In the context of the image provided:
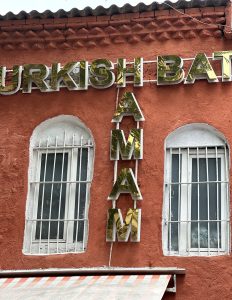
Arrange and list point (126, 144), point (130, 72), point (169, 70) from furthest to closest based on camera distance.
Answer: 1. point (130, 72)
2. point (169, 70)
3. point (126, 144)

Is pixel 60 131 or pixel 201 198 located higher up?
pixel 60 131

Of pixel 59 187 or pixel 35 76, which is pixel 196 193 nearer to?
pixel 59 187

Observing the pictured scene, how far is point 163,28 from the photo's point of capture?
12.3 metres

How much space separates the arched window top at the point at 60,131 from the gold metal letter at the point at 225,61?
106 inches

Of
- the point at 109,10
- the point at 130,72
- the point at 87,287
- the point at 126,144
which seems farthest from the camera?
the point at 109,10

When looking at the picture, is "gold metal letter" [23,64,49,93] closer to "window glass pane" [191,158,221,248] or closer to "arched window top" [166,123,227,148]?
"arched window top" [166,123,227,148]

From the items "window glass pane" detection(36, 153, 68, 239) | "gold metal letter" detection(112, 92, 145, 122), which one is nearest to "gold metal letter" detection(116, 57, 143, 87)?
"gold metal letter" detection(112, 92, 145, 122)

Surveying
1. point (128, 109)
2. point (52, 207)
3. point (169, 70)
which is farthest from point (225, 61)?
point (52, 207)

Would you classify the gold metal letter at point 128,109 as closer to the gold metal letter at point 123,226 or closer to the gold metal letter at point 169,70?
the gold metal letter at point 169,70

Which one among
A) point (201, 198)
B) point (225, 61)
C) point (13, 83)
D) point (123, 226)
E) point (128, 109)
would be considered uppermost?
point (225, 61)

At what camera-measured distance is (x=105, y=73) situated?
476 inches

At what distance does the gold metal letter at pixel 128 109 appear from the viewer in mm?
11680

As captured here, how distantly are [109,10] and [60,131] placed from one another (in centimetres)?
253

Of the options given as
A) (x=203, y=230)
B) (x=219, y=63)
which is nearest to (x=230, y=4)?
(x=219, y=63)
